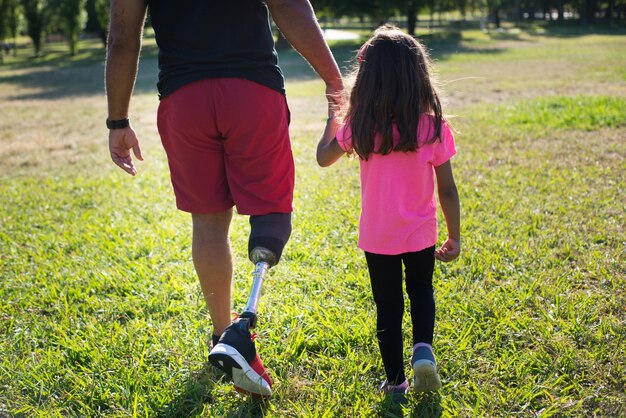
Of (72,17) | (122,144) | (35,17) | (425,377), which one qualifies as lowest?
(425,377)

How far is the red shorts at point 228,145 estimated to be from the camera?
240 cm

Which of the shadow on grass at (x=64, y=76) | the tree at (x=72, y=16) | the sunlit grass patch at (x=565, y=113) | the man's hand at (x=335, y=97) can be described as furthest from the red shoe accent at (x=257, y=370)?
the tree at (x=72, y=16)

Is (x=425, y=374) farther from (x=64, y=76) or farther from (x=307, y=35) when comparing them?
(x=64, y=76)

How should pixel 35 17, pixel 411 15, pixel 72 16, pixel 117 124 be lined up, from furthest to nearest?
pixel 35 17
pixel 72 16
pixel 411 15
pixel 117 124

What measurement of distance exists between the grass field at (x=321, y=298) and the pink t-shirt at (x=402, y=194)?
400mm

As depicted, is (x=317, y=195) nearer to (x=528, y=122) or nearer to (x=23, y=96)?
(x=528, y=122)

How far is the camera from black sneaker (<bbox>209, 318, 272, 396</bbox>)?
2148mm

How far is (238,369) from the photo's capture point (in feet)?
7.16

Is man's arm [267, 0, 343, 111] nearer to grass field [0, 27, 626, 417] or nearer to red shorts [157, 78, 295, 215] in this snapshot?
red shorts [157, 78, 295, 215]

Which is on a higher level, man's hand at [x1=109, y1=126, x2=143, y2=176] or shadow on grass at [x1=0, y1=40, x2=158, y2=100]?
man's hand at [x1=109, y1=126, x2=143, y2=176]

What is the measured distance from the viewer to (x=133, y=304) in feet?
11.2

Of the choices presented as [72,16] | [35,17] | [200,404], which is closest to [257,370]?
[200,404]

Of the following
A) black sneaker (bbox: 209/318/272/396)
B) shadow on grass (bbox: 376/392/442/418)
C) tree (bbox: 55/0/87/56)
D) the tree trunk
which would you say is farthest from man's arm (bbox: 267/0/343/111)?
tree (bbox: 55/0/87/56)

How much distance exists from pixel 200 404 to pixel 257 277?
1.84ft
